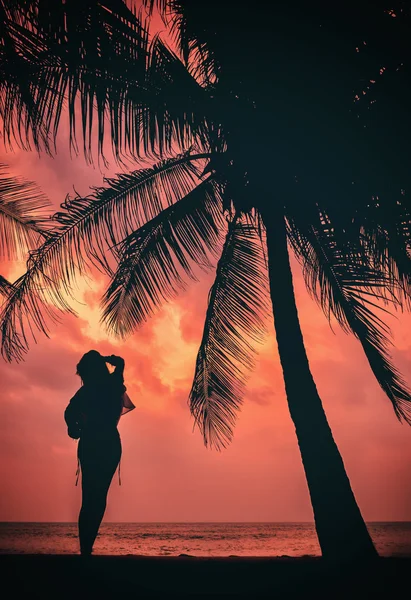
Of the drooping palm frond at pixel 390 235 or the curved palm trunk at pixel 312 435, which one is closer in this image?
the curved palm trunk at pixel 312 435

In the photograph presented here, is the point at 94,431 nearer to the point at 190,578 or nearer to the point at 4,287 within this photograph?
the point at 190,578

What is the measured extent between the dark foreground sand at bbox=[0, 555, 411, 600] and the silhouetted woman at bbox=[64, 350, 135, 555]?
0.42 metres

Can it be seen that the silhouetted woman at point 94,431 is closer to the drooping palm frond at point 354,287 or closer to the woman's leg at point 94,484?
the woman's leg at point 94,484


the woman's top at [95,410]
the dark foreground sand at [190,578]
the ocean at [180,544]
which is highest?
the woman's top at [95,410]

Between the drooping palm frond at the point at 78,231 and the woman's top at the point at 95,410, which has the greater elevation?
the drooping palm frond at the point at 78,231

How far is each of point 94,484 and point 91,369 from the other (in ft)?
3.20

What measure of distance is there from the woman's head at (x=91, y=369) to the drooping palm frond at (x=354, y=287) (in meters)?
2.63

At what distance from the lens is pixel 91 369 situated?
4832 millimetres

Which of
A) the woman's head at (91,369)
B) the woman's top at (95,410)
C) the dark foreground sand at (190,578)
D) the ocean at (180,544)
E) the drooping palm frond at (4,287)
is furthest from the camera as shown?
the ocean at (180,544)

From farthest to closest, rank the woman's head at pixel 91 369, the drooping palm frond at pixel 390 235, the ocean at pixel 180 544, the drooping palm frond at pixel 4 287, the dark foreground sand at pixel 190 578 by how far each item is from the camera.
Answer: the ocean at pixel 180 544 < the drooping palm frond at pixel 4 287 < the drooping palm frond at pixel 390 235 < the woman's head at pixel 91 369 < the dark foreground sand at pixel 190 578

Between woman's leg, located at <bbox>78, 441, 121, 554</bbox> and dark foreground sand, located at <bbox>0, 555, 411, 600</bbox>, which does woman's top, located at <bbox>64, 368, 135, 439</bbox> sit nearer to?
woman's leg, located at <bbox>78, 441, 121, 554</bbox>

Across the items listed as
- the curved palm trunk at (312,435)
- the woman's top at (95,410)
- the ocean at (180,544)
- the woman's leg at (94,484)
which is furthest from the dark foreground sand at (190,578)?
the ocean at (180,544)

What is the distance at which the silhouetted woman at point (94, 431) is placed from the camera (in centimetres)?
459

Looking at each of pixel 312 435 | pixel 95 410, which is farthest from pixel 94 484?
pixel 312 435
